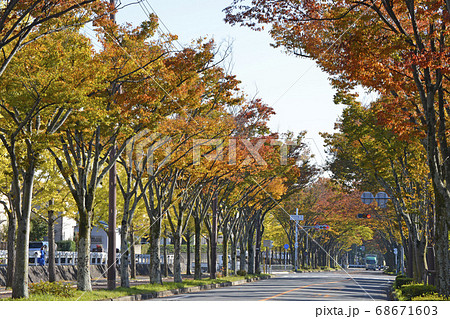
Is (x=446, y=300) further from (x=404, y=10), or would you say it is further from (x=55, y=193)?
(x=55, y=193)

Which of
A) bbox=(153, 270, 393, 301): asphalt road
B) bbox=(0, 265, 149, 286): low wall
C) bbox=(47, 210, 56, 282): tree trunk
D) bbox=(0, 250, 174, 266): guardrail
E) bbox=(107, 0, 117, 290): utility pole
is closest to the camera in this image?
bbox=(153, 270, 393, 301): asphalt road

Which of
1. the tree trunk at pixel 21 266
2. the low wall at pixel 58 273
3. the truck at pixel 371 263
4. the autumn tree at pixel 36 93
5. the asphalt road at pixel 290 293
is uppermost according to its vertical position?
the autumn tree at pixel 36 93

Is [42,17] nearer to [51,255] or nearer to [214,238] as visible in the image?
[51,255]

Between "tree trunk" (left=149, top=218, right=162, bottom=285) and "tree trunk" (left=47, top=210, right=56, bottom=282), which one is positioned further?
"tree trunk" (left=47, top=210, right=56, bottom=282)

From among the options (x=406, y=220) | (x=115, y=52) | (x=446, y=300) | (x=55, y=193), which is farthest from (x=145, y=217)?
(x=446, y=300)

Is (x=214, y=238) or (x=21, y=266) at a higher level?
(x=214, y=238)

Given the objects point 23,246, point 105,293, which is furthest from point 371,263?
point 23,246

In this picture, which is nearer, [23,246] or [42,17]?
[42,17]

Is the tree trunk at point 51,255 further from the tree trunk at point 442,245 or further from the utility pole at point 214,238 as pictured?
the tree trunk at point 442,245

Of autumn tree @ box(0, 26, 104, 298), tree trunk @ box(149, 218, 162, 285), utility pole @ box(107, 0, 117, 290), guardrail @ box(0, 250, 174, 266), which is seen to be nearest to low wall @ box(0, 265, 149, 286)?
guardrail @ box(0, 250, 174, 266)

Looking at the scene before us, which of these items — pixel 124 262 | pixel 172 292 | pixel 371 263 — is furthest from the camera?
pixel 371 263

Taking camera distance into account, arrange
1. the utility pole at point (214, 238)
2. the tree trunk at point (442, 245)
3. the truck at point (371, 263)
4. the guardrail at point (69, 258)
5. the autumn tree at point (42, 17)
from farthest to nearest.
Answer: the truck at point (371, 263) < the utility pole at point (214, 238) < the guardrail at point (69, 258) < the tree trunk at point (442, 245) < the autumn tree at point (42, 17)

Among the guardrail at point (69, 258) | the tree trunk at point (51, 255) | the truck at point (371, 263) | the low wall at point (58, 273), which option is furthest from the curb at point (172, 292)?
the truck at point (371, 263)

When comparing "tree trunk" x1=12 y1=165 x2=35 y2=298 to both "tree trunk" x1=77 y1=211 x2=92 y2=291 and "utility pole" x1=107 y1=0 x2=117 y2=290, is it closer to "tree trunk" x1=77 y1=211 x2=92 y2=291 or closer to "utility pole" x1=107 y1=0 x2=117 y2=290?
"tree trunk" x1=77 y1=211 x2=92 y2=291
